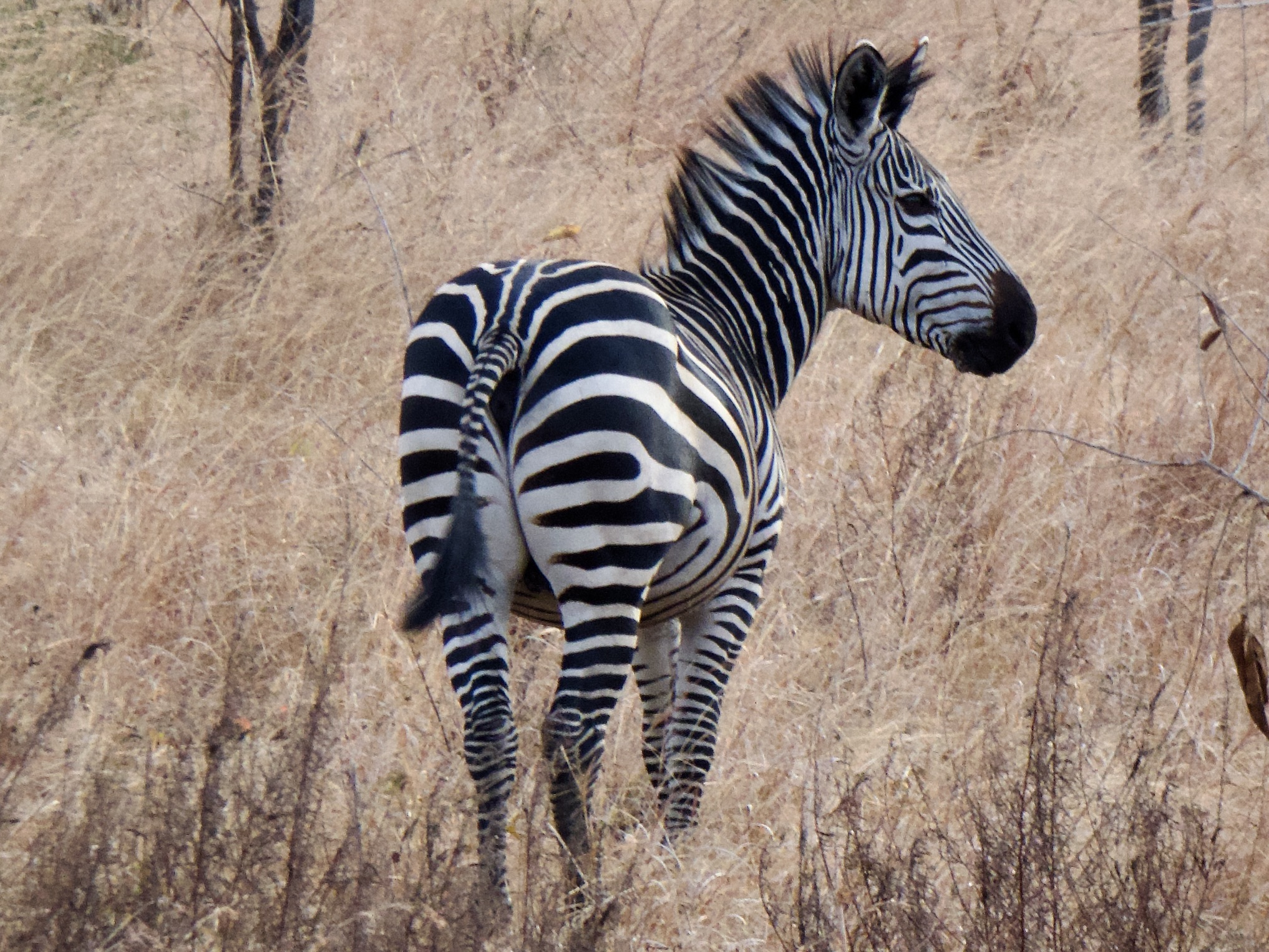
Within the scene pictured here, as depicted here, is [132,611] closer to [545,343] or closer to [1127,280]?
[545,343]

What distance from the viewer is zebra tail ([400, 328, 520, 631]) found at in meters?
2.61

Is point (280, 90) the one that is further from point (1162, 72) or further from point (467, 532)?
point (1162, 72)

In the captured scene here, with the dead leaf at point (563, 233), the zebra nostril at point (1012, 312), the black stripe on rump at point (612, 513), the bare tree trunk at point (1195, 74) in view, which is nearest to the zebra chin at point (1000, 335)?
the zebra nostril at point (1012, 312)

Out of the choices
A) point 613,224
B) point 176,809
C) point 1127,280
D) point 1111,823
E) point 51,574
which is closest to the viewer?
point 176,809

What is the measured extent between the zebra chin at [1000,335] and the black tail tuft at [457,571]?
178 centimetres

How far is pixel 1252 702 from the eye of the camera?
2283 millimetres

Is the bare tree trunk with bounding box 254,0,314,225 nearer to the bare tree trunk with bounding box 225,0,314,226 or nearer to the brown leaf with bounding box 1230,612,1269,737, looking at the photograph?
the bare tree trunk with bounding box 225,0,314,226

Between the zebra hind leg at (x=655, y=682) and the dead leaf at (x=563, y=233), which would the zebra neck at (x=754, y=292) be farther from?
the dead leaf at (x=563, y=233)

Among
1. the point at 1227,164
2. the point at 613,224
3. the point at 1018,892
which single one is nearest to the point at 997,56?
the point at 1227,164

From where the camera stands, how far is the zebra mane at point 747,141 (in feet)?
12.2

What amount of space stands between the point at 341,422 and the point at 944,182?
8.20ft

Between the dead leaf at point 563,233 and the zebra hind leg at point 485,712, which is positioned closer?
the zebra hind leg at point 485,712

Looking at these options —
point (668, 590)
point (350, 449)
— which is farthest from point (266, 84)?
point (668, 590)

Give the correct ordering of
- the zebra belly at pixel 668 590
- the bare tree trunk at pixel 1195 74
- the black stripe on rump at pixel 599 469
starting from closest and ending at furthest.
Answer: the black stripe on rump at pixel 599 469 < the zebra belly at pixel 668 590 < the bare tree trunk at pixel 1195 74
